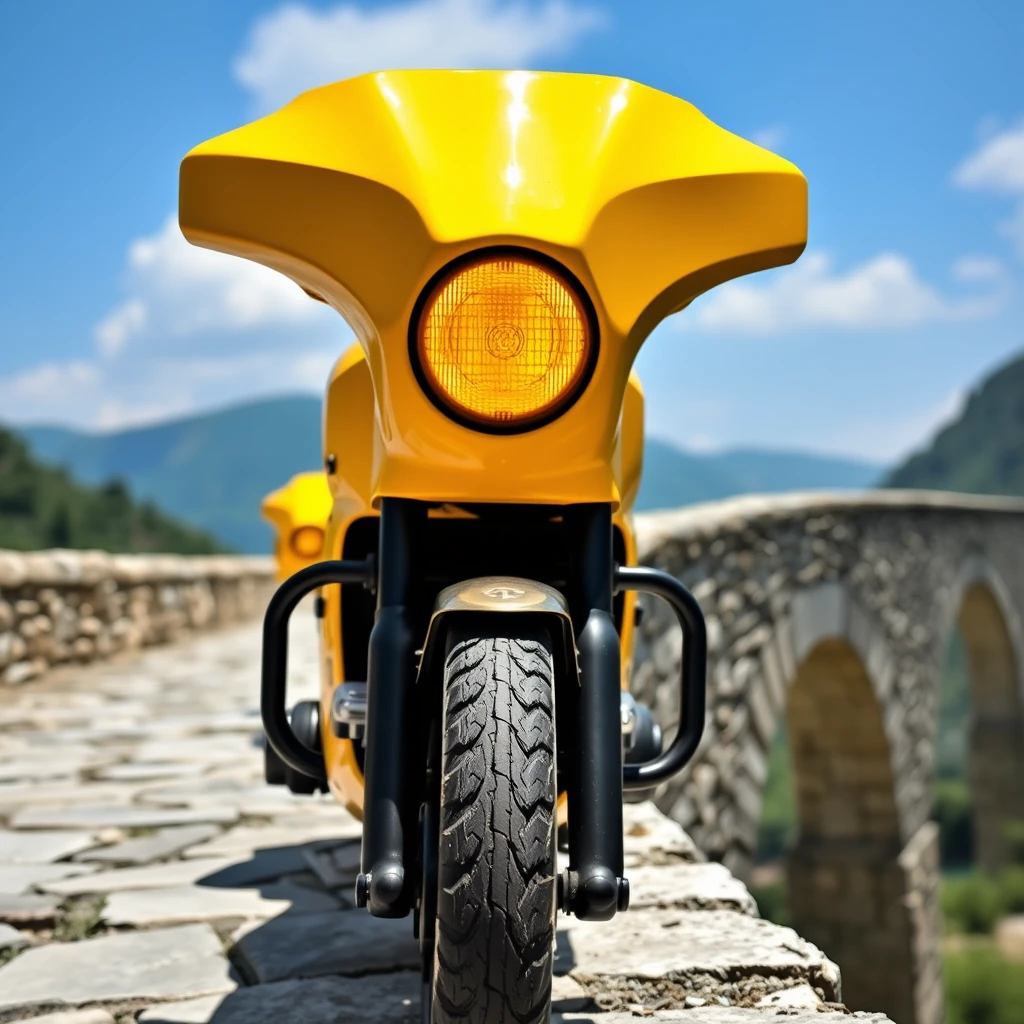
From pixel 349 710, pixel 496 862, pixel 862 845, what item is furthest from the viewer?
pixel 862 845

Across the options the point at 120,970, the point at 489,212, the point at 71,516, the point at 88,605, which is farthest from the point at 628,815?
the point at 71,516

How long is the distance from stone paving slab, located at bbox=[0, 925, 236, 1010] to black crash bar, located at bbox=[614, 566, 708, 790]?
2.73 ft

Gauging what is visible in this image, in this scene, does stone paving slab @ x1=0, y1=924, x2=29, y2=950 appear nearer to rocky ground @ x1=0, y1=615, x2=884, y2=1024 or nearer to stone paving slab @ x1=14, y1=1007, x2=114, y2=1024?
rocky ground @ x1=0, y1=615, x2=884, y2=1024

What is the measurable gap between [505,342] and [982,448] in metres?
83.0

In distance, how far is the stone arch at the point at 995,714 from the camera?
62.9 ft

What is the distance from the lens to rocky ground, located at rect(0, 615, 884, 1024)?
6.29ft

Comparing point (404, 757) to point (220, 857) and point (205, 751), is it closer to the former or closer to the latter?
point (220, 857)

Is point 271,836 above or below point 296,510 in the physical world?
below

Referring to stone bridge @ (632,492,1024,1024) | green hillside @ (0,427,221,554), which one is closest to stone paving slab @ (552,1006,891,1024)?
stone bridge @ (632,492,1024,1024)

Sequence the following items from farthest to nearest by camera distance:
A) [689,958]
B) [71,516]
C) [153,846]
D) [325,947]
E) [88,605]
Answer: [71,516] < [88,605] < [153,846] < [325,947] < [689,958]

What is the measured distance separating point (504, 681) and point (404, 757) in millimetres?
196

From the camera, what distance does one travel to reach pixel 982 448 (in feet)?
258

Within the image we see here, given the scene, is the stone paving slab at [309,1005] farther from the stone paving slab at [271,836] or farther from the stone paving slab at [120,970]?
the stone paving slab at [271,836]

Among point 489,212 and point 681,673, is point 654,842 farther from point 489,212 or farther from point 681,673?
point 489,212
